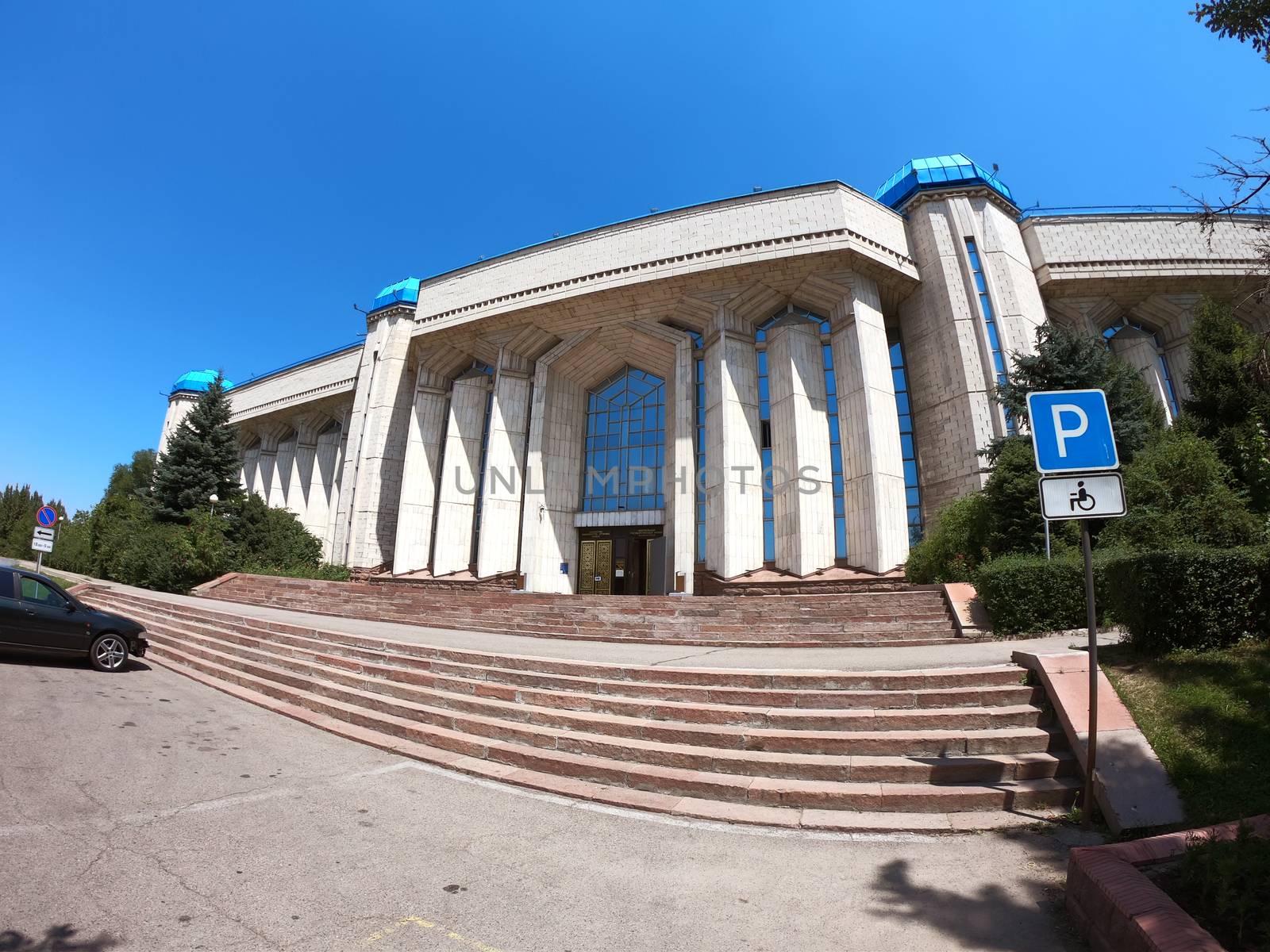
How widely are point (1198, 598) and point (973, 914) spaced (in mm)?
4337

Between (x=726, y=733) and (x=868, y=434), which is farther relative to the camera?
(x=868, y=434)

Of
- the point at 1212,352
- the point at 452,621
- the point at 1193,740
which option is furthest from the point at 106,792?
the point at 1212,352

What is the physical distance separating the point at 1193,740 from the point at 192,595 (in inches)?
928

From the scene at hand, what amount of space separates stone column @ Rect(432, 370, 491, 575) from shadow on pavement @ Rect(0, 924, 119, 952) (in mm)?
23937

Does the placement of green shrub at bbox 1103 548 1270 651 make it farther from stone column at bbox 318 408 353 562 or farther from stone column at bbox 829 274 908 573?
stone column at bbox 318 408 353 562

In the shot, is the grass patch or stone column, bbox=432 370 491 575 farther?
stone column, bbox=432 370 491 575

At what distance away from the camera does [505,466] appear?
→ 25469 millimetres


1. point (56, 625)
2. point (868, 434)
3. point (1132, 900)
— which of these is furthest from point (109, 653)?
point (868, 434)

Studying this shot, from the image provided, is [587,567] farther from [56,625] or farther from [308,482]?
[308,482]

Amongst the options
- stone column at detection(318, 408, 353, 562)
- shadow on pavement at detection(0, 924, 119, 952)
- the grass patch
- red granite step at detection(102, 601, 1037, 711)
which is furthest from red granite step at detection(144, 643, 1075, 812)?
stone column at detection(318, 408, 353, 562)

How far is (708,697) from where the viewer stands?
6473 mm

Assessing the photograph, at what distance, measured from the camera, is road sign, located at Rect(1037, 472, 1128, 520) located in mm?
4168

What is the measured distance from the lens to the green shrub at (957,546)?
44.5 ft

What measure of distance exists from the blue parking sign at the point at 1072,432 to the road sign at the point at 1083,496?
85 millimetres
